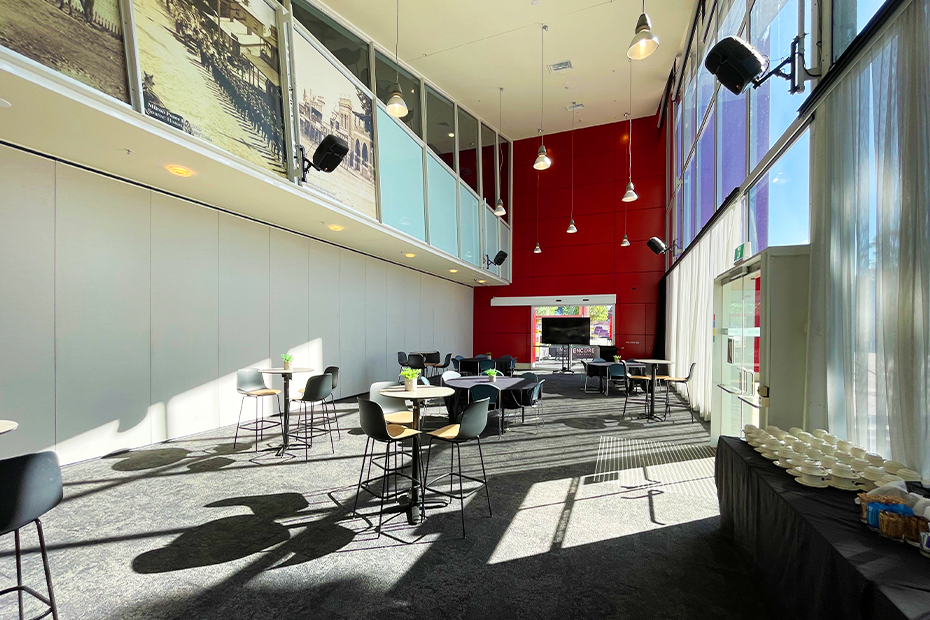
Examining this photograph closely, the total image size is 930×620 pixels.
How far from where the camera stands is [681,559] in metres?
2.63

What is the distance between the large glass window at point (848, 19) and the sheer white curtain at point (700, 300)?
7.80ft

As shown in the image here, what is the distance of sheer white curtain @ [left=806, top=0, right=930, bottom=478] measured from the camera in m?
1.92

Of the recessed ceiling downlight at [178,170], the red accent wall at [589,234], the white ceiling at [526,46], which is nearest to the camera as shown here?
the recessed ceiling downlight at [178,170]

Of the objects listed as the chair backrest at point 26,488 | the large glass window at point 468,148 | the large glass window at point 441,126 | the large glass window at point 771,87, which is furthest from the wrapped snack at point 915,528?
the large glass window at point 468,148

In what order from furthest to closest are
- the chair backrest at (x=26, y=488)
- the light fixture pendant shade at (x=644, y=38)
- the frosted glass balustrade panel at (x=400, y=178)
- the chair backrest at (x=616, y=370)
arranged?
1. the chair backrest at (x=616, y=370)
2. the frosted glass balustrade panel at (x=400, y=178)
3. the light fixture pendant shade at (x=644, y=38)
4. the chair backrest at (x=26, y=488)

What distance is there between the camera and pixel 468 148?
12.3 m

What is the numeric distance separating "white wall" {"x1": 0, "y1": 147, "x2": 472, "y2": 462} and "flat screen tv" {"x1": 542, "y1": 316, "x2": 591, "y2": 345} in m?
8.00

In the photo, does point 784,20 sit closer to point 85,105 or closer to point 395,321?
point 85,105

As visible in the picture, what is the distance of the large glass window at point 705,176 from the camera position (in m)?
6.58

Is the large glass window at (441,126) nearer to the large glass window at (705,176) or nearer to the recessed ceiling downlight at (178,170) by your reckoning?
the large glass window at (705,176)

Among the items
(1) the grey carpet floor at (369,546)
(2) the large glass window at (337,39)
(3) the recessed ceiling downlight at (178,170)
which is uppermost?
(2) the large glass window at (337,39)

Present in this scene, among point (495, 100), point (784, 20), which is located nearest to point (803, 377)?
point (784, 20)

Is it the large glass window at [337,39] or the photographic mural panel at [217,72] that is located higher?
the large glass window at [337,39]

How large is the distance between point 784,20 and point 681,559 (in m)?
4.45
